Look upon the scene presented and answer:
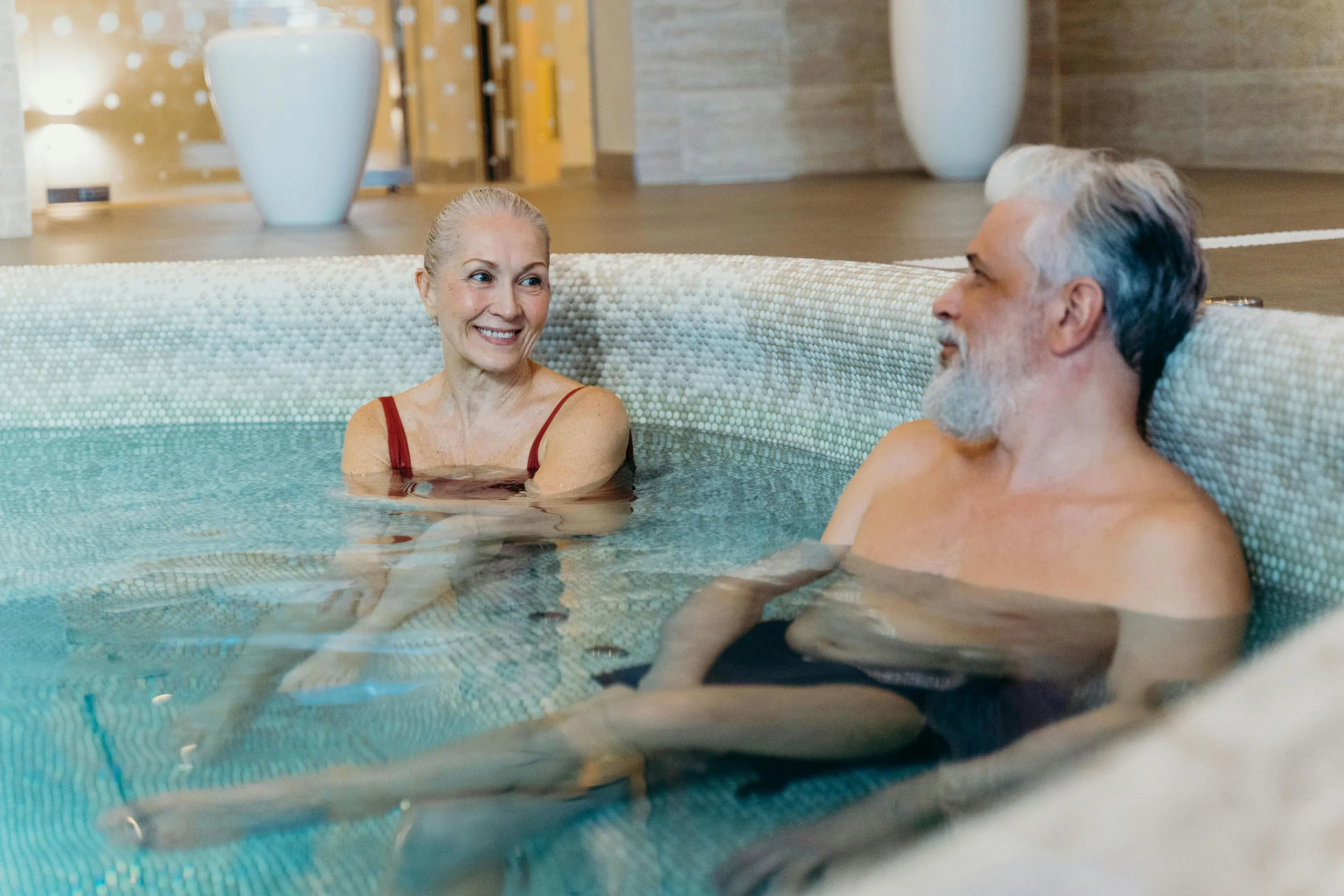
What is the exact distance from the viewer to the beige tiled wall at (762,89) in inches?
288

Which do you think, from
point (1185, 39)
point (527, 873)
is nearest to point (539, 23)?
point (1185, 39)

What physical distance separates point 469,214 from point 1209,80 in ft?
17.2

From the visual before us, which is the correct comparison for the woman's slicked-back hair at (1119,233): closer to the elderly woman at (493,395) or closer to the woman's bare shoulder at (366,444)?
the elderly woman at (493,395)

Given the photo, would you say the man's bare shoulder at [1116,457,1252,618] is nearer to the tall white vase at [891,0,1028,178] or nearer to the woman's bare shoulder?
the woman's bare shoulder

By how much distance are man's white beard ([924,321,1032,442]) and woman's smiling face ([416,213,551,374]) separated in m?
1.02

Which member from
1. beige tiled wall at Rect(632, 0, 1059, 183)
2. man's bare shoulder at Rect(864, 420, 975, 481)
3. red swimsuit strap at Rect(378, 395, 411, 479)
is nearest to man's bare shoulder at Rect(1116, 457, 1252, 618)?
man's bare shoulder at Rect(864, 420, 975, 481)

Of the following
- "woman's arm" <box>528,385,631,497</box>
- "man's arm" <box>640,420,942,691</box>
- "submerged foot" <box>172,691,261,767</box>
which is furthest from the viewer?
"woman's arm" <box>528,385,631,497</box>

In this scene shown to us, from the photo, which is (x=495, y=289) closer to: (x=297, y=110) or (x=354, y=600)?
(x=354, y=600)

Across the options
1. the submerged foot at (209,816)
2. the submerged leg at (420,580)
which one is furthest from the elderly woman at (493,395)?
the submerged foot at (209,816)

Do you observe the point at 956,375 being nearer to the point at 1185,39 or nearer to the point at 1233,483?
the point at 1233,483

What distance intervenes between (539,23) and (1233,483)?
658 cm

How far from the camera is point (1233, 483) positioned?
1838mm

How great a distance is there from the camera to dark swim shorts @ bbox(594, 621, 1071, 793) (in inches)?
52.6

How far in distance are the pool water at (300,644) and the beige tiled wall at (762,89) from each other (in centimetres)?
456
